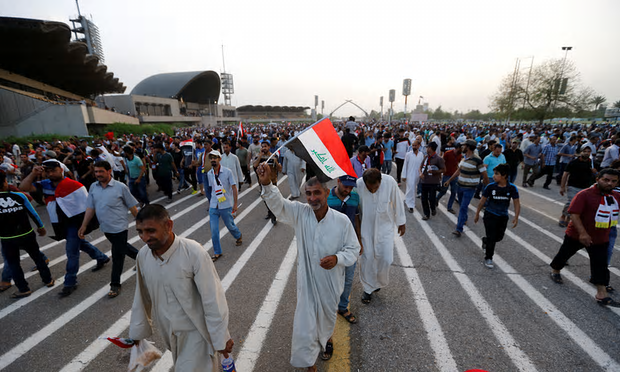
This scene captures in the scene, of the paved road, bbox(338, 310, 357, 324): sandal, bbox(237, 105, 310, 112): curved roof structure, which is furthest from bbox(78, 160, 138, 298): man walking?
bbox(237, 105, 310, 112): curved roof structure

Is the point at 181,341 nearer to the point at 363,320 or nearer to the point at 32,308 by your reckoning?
the point at 363,320

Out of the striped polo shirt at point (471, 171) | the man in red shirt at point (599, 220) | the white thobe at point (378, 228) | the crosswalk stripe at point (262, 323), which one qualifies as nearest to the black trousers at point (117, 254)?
the crosswalk stripe at point (262, 323)

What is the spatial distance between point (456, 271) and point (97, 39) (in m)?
98.7

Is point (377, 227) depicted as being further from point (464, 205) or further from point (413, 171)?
point (413, 171)

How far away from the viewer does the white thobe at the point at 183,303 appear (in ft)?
6.29

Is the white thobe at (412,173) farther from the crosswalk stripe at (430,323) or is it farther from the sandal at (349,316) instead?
the sandal at (349,316)

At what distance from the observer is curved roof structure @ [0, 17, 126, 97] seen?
27469 millimetres

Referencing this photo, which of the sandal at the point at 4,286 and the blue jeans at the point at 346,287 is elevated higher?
the blue jeans at the point at 346,287

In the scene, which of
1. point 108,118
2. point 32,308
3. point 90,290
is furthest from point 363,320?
point 108,118

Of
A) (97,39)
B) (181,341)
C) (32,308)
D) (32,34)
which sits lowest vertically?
(32,308)

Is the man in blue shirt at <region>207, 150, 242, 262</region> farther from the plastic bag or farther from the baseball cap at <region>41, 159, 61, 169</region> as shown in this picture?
the plastic bag

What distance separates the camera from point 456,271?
4363 millimetres

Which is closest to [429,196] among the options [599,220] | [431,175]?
[431,175]

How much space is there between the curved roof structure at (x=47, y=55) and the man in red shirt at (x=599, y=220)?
42499mm
